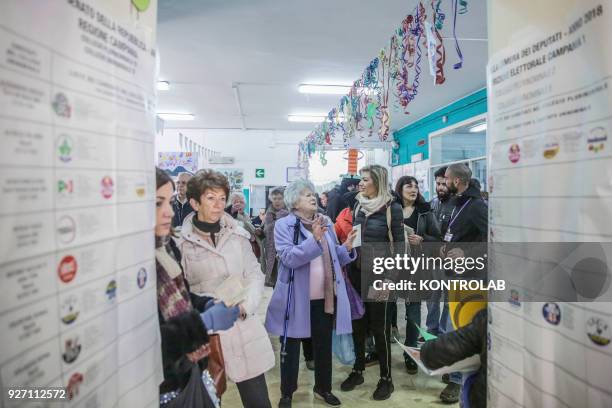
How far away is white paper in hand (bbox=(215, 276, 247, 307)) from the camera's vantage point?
1371 millimetres

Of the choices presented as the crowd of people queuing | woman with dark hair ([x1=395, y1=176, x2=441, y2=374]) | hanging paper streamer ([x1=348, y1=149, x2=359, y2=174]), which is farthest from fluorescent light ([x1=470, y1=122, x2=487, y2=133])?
woman with dark hair ([x1=395, y1=176, x2=441, y2=374])

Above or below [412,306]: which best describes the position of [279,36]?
above

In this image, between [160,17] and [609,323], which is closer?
[609,323]

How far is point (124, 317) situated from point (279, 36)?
160 inches

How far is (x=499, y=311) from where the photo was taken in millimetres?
1030

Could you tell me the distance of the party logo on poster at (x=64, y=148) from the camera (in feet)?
2.25

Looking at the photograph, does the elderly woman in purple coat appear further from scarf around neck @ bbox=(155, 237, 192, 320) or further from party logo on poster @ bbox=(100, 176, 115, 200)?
party logo on poster @ bbox=(100, 176, 115, 200)

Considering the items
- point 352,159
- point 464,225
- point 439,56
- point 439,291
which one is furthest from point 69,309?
point 352,159

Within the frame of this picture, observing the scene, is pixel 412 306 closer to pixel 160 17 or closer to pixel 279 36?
pixel 279 36

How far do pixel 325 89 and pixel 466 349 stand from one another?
5686 millimetres

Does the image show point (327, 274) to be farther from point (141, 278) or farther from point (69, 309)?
point (69, 309)

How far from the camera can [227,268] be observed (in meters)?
1.62

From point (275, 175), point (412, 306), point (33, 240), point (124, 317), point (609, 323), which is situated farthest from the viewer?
point (275, 175)

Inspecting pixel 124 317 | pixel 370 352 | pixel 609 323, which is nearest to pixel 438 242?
pixel 370 352
